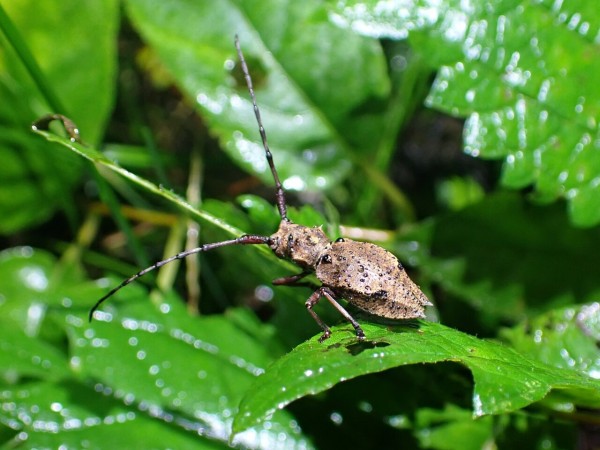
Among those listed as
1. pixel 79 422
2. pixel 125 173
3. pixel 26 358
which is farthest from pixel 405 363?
pixel 26 358

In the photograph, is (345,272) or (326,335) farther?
(345,272)

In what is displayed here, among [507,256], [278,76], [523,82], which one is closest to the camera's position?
[523,82]

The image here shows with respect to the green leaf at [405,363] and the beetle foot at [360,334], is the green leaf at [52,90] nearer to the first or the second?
the beetle foot at [360,334]

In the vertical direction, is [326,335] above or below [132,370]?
above

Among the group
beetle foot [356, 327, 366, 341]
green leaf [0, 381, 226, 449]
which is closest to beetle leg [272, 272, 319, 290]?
beetle foot [356, 327, 366, 341]

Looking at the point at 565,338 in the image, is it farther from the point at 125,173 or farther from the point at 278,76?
the point at 278,76

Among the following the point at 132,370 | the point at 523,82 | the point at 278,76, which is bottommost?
the point at 132,370

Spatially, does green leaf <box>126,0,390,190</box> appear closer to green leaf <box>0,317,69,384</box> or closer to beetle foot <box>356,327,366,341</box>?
green leaf <box>0,317,69,384</box>

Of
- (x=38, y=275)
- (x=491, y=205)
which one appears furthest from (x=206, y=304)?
(x=491, y=205)
